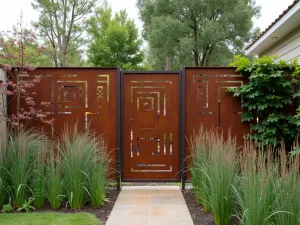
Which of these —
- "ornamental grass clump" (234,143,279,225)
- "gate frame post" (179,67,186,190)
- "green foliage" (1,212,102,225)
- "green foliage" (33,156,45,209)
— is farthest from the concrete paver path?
"ornamental grass clump" (234,143,279,225)

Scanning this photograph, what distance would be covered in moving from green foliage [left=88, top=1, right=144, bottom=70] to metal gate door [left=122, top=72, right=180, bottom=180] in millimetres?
11599

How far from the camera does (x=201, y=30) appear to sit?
17.3 metres

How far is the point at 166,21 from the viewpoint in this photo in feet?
56.7

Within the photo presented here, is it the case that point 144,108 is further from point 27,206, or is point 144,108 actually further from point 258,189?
point 258,189

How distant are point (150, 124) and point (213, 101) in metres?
1.04

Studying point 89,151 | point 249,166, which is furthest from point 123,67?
point 249,166

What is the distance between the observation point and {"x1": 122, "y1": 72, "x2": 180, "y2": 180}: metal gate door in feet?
16.2

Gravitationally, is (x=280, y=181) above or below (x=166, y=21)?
below

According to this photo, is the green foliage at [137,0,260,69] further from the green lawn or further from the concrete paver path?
the green lawn

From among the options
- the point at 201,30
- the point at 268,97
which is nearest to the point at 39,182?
the point at 268,97

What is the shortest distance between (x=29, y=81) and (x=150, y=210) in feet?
8.69

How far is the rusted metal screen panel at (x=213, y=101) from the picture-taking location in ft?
16.2

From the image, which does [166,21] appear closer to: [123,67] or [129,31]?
[129,31]

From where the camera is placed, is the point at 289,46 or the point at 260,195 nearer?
the point at 260,195
